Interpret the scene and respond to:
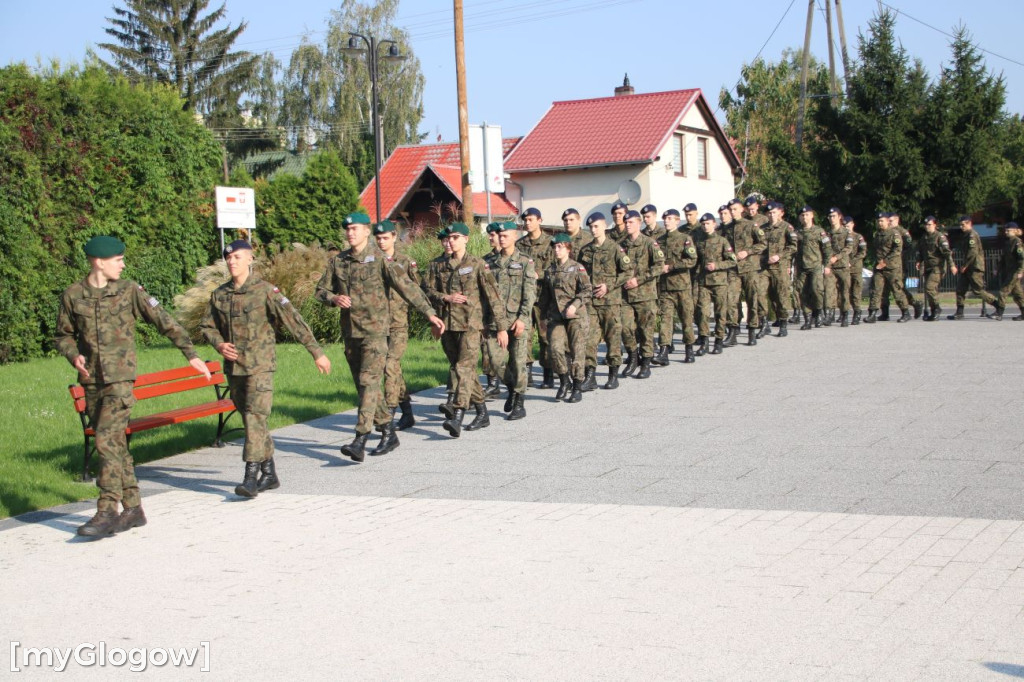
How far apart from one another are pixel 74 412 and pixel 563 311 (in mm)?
5528

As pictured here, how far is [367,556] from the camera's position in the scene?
21.0 feet

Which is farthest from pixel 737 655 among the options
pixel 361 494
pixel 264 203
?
pixel 264 203

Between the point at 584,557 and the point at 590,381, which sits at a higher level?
the point at 590,381

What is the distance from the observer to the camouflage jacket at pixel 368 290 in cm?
938

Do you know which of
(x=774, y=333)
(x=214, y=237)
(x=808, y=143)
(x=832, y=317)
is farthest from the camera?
(x=808, y=143)

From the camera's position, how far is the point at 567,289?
12156 millimetres

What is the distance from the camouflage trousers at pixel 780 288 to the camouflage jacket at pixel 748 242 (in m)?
0.76

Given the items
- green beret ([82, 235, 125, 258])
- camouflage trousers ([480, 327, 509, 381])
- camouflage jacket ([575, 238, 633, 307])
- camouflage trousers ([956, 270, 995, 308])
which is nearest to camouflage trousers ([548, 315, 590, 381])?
camouflage trousers ([480, 327, 509, 381])

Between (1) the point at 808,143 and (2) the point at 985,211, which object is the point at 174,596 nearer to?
(1) the point at 808,143

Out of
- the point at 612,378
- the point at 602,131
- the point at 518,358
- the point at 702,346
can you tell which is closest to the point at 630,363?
the point at 612,378

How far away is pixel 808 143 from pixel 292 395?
23.7 m

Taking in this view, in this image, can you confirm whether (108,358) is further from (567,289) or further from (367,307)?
(567,289)

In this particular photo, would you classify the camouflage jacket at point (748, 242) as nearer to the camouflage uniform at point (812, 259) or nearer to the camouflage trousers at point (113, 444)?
the camouflage uniform at point (812, 259)

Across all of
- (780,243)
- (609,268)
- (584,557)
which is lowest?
(584,557)
